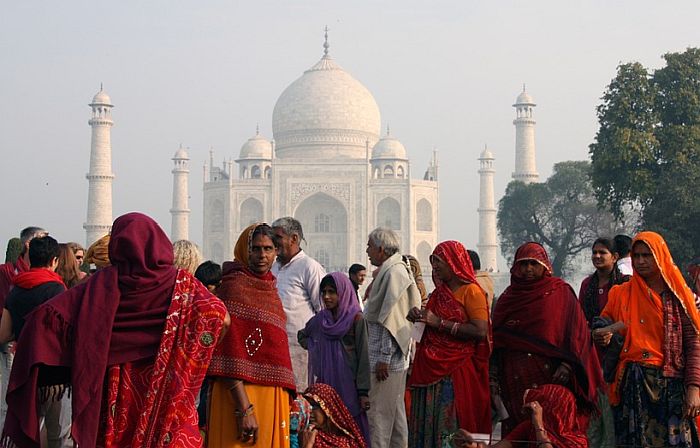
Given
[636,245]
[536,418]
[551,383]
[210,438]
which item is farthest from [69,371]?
[636,245]

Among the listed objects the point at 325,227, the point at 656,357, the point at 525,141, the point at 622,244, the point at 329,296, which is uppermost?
the point at 525,141

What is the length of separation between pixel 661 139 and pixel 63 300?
20.6m

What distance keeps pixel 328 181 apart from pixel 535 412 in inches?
1648

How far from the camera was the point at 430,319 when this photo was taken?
15.9ft

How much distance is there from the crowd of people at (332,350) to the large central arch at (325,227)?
40.0m

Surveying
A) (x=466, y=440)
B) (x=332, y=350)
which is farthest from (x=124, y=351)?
(x=332, y=350)

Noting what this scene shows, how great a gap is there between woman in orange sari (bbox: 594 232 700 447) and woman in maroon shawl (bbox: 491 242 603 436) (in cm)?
16

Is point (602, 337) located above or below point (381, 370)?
above

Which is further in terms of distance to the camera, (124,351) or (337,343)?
(337,343)

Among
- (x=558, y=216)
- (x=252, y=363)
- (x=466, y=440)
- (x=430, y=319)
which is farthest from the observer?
(x=558, y=216)

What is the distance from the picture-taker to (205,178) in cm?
5162

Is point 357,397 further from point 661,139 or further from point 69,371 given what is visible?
point 661,139

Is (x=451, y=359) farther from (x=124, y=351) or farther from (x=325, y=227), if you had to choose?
(x=325, y=227)

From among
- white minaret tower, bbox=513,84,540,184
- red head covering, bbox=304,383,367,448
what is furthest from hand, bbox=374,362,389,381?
white minaret tower, bbox=513,84,540,184
